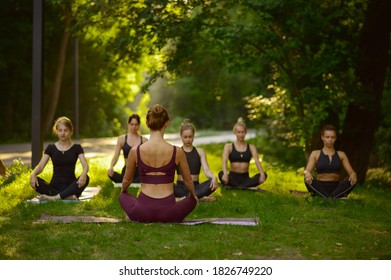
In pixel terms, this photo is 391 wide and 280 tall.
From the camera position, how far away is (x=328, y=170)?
39.0ft

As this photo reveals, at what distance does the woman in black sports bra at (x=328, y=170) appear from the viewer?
11.6 meters

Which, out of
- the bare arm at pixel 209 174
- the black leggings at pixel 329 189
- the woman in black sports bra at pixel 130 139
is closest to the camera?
the bare arm at pixel 209 174

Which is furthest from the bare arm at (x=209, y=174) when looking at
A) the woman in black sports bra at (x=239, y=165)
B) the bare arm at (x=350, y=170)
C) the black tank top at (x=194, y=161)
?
the bare arm at (x=350, y=170)

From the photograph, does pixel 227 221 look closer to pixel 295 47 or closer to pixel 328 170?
pixel 328 170

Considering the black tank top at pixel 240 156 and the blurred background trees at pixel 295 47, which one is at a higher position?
the blurred background trees at pixel 295 47

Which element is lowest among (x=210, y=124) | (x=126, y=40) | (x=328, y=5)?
(x=210, y=124)

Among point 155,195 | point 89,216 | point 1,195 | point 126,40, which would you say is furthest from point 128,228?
point 126,40

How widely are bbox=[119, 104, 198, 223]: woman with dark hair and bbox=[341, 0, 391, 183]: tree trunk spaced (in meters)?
7.15

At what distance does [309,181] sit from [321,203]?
0.52 m

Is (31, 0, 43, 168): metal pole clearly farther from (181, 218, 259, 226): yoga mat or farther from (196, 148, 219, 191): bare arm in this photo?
(181, 218, 259, 226): yoga mat

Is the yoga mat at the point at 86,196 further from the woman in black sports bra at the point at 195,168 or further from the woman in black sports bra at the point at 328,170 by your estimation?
the woman in black sports bra at the point at 328,170

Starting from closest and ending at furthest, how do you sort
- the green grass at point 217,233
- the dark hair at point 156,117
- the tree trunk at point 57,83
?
the green grass at point 217,233, the dark hair at point 156,117, the tree trunk at point 57,83

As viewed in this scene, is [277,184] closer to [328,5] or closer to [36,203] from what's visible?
[328,5]

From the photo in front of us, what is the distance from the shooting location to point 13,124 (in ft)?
110
